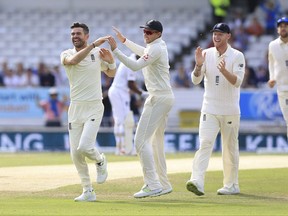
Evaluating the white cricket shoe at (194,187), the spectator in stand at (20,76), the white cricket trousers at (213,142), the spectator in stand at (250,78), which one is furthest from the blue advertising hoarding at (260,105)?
the white cricket shoe at (194,187)

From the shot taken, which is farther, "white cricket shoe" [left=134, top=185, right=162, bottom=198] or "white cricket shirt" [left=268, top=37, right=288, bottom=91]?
"white cricket shirt" [left=268, top=37, right=288, bottom=91]

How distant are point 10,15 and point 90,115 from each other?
21714 millimetres

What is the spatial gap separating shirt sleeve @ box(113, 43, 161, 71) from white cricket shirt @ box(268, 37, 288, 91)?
113 inches

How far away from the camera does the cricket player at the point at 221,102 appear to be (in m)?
14.6

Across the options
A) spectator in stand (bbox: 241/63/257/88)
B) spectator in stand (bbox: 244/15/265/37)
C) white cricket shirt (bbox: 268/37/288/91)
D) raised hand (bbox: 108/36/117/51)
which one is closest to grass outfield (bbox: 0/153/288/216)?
white cricket shirt (bbox: 268/37/288/91)

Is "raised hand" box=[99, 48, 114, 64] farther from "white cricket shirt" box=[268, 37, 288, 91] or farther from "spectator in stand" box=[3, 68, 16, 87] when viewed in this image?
"spectator in stand" box=[3, 68, 16, 87]

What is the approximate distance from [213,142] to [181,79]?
14279 mm

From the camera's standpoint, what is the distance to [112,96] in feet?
74.1

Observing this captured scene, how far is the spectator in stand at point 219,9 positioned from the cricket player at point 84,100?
746 inches

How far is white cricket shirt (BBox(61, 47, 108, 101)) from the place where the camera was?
14.2 meters

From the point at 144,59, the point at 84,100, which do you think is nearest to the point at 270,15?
the point at 144,59

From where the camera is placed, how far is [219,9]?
1300 inches

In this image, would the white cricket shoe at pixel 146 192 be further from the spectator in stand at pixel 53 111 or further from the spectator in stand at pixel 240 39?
the spectator in stand at pixel 240 39

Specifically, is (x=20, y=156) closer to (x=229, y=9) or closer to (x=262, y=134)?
(x=262, y=134)
